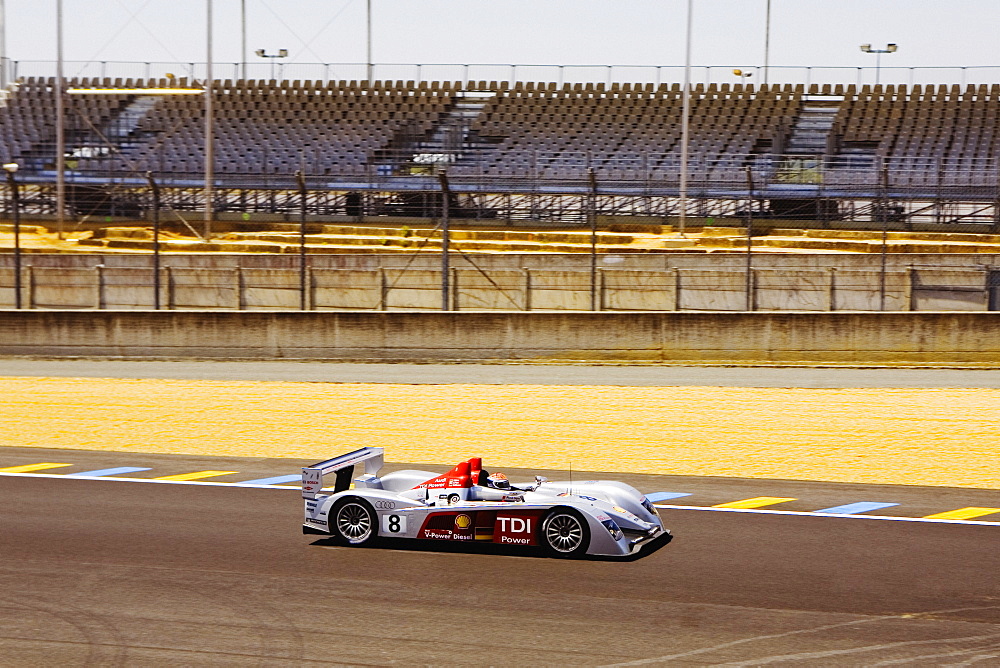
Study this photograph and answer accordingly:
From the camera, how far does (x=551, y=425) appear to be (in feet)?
53.0

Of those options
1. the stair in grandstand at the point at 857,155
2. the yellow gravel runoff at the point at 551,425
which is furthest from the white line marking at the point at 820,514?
the stair in grandstand at the point at 857,155

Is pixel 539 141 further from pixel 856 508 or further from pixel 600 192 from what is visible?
pixel 856 508

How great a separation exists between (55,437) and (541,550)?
28.6 feet

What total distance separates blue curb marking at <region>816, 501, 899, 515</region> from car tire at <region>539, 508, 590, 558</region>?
2.96 meters

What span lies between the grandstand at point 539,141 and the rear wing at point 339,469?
2535cm

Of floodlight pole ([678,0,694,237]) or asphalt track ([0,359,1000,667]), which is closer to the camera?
asphalt track ([0,359,1000,667])

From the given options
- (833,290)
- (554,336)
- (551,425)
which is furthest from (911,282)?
(551,425)

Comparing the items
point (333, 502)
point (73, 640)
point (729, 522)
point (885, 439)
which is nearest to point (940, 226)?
point (885, 439)

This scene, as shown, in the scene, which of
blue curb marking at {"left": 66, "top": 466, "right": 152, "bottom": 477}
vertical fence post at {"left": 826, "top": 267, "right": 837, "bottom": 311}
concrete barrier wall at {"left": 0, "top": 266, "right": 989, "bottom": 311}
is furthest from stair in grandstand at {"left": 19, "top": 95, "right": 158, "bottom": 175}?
blue curb marking at {"left": 66, "top": 466, "right": 152, "bottom": 477}

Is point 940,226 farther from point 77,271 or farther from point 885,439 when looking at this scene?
point 77,271

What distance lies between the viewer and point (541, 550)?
9328mm

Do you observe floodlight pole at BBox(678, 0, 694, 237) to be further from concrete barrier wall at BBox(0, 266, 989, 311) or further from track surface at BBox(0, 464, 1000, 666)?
track surface at BBox(0, 464, 1000, 666)

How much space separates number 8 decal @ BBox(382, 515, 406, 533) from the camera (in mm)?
9367

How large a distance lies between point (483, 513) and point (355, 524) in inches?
44.1
